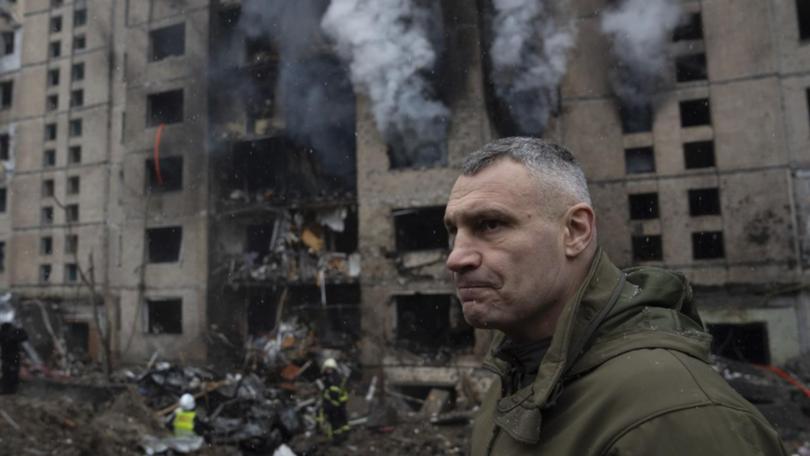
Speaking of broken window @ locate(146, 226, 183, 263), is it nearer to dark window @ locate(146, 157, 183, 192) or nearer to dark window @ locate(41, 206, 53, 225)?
dark window @ locate(146, 157, 183, 192)

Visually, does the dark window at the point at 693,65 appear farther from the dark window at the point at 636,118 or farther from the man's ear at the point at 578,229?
the man's ear at the point at 578,229

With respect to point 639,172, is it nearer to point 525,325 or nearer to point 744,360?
point 744,360

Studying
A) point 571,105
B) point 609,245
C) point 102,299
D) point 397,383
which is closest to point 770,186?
point 609,245

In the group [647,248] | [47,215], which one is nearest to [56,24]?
[47,215]

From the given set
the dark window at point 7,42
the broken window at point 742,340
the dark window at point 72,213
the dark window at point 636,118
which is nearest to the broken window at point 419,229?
the dark window at point 636,118

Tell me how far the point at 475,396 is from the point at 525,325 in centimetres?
1391

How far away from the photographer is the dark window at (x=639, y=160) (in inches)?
679

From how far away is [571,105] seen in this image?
1775 centimetres

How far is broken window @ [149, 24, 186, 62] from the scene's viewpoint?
868 inches

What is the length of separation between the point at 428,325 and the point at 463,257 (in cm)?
1630

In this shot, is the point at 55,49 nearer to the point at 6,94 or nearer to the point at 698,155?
the point at 6,94

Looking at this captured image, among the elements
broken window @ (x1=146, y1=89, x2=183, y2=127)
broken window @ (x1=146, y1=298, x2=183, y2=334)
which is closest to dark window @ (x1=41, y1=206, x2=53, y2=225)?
broken window @ (x1=146, y1=89, x2=183, y2=127)

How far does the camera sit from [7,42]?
25094 millimetres

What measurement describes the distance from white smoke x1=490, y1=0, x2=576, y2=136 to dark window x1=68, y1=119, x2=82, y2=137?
755 inches
